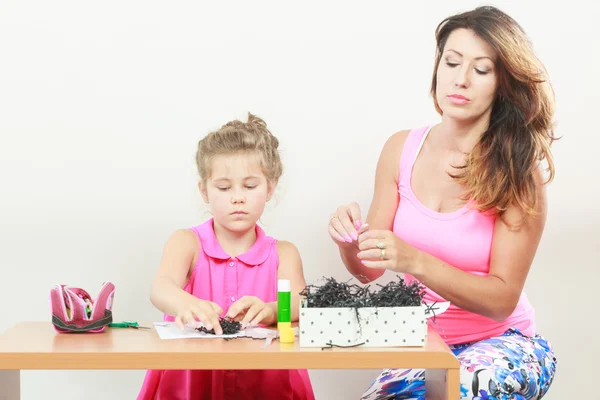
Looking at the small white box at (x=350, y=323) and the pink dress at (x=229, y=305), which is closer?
the small white box at (x=350, y=323)

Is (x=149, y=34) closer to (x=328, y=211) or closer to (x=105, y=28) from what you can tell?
(x=105, y=28)

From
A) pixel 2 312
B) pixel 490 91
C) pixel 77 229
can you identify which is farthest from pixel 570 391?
pixel 2 312

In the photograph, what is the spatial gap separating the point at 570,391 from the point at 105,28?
207 cm

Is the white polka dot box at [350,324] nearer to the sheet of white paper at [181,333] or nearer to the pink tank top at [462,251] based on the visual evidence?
the sheet of white paper at [181,333]

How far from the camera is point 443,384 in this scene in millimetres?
1709

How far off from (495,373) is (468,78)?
2.48 feet

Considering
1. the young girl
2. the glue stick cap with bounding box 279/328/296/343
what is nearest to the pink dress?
the young girl

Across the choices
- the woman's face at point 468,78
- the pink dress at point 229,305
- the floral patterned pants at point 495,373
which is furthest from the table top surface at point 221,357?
the woman's face at point 468,78

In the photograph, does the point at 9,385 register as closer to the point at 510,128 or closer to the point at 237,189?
the point at 237,189

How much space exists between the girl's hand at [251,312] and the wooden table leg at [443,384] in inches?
14.9

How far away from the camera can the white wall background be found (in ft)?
9.83

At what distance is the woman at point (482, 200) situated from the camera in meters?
2.16

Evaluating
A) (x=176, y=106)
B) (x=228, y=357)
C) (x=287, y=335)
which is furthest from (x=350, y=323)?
(x=176, y=106)

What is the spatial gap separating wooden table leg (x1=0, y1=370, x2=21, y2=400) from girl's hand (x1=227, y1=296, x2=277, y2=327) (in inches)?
19.8
